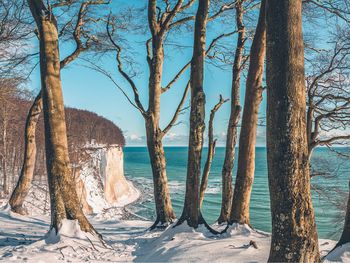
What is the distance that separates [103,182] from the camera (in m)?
40.8

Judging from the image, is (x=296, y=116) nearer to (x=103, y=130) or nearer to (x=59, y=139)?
(x=59, y=139)

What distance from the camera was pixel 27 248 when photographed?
5.42 meters

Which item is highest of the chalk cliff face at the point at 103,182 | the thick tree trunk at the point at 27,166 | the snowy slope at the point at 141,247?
the thick tree trunk at the point at 27,166

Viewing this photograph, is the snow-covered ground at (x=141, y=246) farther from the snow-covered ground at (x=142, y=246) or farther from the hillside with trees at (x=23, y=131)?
the hillside with trees at (x=23, y=131)

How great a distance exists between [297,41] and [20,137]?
109 ft

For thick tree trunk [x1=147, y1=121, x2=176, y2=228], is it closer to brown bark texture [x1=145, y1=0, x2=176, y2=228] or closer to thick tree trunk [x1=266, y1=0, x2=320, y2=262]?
brown bark texture [x1=145, y1=0, x2=176, y2=228]

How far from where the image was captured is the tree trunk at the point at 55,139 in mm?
6219

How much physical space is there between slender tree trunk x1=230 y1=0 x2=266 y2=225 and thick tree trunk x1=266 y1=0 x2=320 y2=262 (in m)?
3.38

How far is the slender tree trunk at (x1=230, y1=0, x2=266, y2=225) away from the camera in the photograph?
701 centimetres

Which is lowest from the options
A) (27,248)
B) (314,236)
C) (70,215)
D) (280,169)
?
(27,248)

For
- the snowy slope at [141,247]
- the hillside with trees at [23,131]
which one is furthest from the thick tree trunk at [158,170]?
the hillside with trees at [23,131]

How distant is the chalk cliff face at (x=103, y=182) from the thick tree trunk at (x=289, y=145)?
30.6 metres

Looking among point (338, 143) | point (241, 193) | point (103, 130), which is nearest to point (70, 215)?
point (241, 193)

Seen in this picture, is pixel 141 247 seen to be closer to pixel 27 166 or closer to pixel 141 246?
pixel 141 246
